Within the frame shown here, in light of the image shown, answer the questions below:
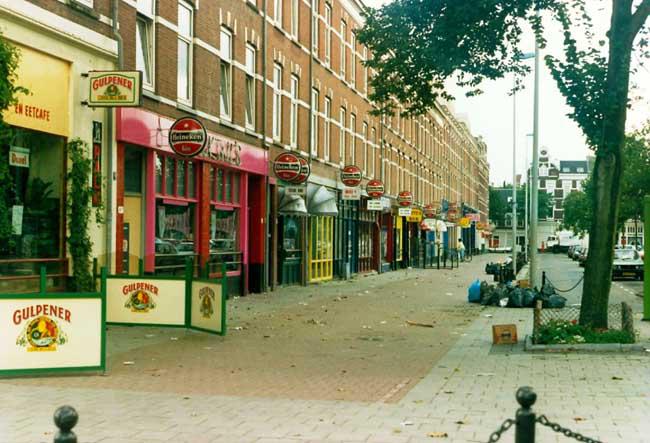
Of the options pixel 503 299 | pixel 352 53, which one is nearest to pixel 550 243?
pixel 352 53

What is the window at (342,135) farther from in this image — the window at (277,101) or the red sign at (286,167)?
the red sign at (286,167)

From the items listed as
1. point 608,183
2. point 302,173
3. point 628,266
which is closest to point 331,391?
point 608,183

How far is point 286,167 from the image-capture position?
1018 inches

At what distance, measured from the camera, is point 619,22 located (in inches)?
526

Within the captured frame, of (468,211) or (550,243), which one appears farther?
(550,243)

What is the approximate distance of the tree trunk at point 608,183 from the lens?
13.3m

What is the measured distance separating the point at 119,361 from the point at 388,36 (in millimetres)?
7260

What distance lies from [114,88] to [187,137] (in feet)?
9.53

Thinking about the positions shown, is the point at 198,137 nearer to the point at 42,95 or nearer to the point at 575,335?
the point at 42,95

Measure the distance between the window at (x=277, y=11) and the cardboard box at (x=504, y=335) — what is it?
51.7 ft

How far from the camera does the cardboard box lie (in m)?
13.9

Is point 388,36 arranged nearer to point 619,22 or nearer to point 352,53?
point 619,22

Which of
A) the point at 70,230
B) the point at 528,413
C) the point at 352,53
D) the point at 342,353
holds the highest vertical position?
the point at 352,53

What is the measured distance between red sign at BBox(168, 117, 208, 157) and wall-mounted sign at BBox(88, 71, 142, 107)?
2.80m
